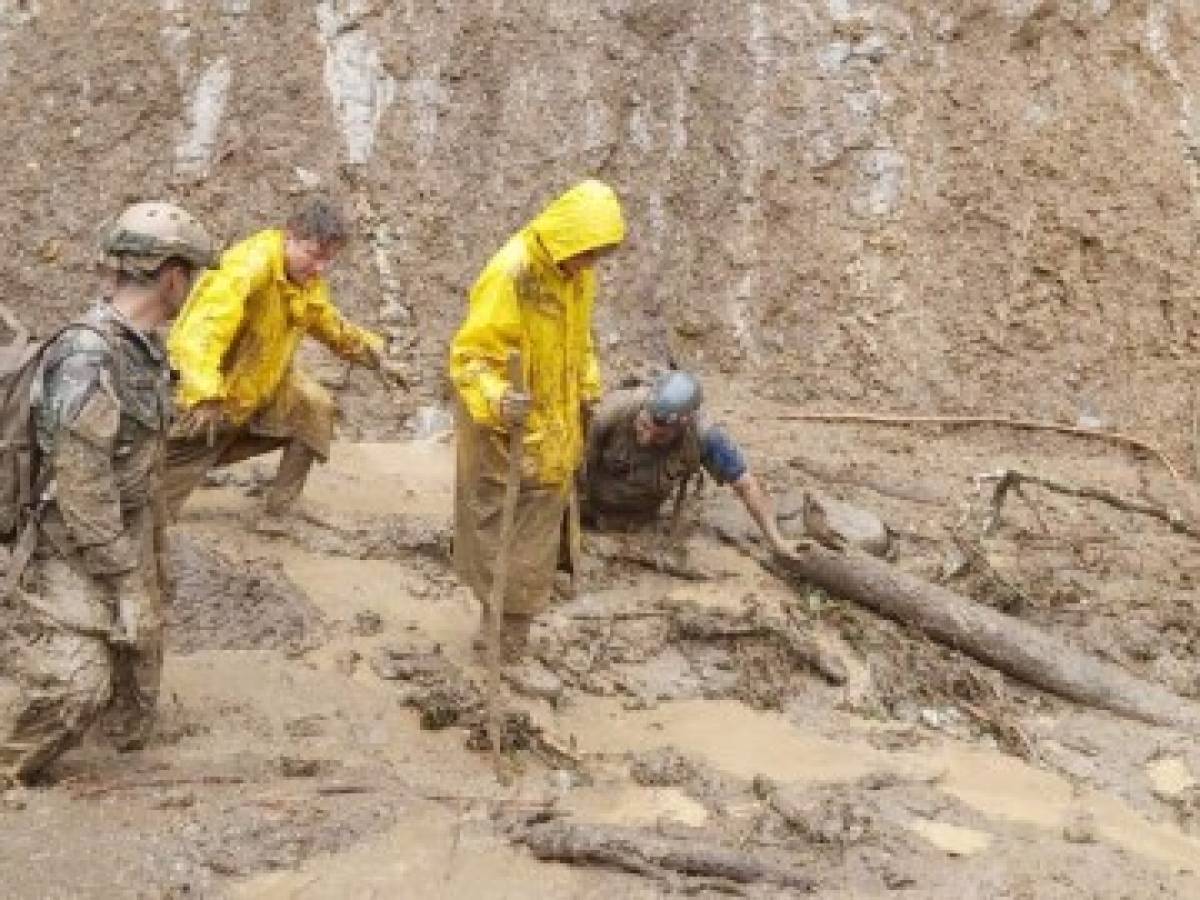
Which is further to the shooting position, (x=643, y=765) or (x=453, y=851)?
(x=643, y=765)

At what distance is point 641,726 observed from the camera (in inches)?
218

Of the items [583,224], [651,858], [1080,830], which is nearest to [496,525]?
[583,224]

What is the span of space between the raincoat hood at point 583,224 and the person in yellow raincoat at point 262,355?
1084mm

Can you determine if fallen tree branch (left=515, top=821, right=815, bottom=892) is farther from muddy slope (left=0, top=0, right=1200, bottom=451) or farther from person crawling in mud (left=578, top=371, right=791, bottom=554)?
muddy slope (left=0, top=0, right=1200, bottom=451)

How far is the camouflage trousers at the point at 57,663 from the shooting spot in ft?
14.1

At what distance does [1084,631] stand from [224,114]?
5.37 m

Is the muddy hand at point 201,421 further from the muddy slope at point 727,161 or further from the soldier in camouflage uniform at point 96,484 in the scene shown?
the muddy slope at point 727,161

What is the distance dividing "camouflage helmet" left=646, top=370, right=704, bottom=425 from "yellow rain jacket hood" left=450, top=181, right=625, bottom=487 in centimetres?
78

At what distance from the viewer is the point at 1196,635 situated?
674 cm

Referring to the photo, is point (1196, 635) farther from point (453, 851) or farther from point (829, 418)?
point (453, 851)

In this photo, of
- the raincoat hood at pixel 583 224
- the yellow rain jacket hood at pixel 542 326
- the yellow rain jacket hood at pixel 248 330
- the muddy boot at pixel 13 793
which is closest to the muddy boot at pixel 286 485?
the yellow rain jacket hood at pixel 248 330

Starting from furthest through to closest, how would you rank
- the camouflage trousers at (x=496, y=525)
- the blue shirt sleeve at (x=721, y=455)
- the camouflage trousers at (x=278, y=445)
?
the blue shirt sleeve at (x=721, y=455) < the camouflage trousers at (x=278, y=445) < the camouflage trousers at (x=496, y=525)

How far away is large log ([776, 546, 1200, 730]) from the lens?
6078 mm

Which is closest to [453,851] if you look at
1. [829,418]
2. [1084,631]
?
[1084,631]
